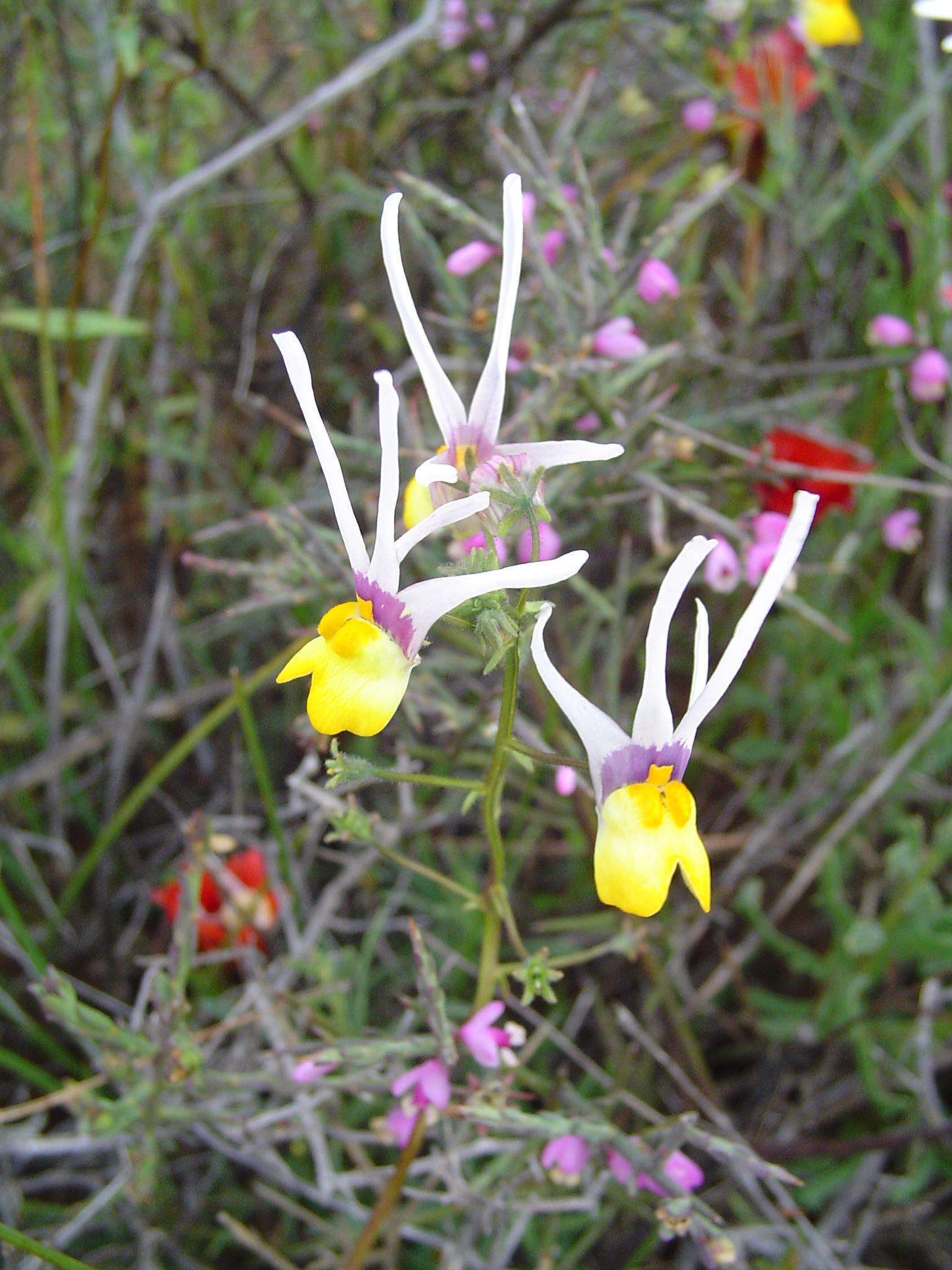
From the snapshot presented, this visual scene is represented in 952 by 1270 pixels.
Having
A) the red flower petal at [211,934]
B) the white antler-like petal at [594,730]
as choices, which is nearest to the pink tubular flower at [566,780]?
the white antler-like petal at [594,730]

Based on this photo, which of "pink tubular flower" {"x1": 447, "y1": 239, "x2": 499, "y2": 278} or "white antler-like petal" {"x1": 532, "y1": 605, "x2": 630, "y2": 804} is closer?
"white antler-like petal" {"x1": 532, "y1": 605, "x2": 630, "y2": 804}

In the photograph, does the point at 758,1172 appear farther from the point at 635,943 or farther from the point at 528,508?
the point at 528,508

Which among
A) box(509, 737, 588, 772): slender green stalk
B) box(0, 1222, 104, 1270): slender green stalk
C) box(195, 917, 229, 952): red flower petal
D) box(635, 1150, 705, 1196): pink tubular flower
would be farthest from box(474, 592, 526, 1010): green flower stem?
box(195, 917, 229, 952): red flower petal

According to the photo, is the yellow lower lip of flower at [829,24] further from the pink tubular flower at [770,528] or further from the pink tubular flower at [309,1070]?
the pink tubular flower at [309,1070]

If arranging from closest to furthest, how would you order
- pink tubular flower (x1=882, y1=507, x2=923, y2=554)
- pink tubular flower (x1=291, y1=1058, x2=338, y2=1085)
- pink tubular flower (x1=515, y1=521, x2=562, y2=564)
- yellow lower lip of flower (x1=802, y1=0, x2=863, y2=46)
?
1. pink tubular flower (x1=291, y1=1058, x2=338, y2=1085)
2. pink tubular flower (x1=515, y1=521, x2=562, y2=564)
3. pink tubular flower (x1=882, y1=507, x2=923, y2=554)
4. yellow lower lip of flower (x1=802, y1=0, x2=863, y2=46)

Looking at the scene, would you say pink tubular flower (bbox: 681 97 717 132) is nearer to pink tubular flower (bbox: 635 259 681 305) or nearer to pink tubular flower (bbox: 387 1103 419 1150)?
pink tubular flower (bbox: 635 259 681 305)

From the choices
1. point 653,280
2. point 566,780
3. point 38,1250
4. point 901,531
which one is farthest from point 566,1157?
point 901,531

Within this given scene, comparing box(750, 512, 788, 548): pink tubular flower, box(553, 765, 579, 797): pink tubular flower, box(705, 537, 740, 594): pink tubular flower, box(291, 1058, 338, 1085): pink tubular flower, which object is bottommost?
box(291, 1058, 338, 1085): pink tubular flower

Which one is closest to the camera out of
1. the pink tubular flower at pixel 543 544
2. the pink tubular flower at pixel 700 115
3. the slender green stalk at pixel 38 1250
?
the slender green stalk at pixel 38 1250
